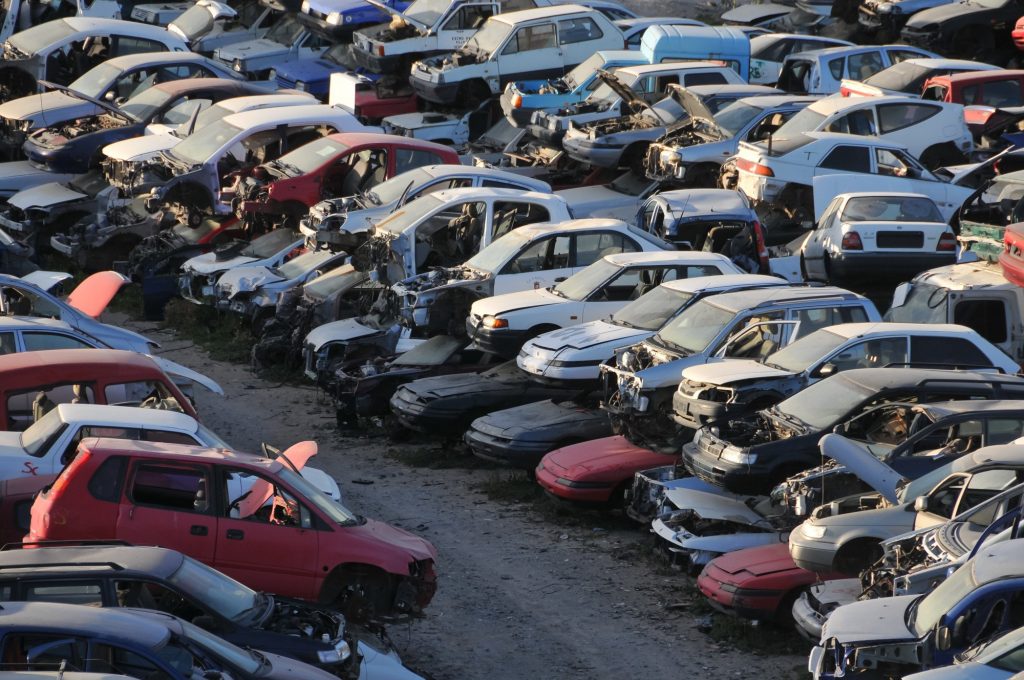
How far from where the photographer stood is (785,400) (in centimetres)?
1345

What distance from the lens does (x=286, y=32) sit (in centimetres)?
3112

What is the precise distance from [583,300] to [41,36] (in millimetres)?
15174

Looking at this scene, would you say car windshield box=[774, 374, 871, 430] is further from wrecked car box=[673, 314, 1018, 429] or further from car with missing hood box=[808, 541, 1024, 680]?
car with missing hood box=[808, 541, 1024, 680]

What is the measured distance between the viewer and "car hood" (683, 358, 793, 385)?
1385 cm

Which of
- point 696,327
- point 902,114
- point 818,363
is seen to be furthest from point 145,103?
point 818,363

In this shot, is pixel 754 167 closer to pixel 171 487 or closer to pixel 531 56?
pixel 531 56

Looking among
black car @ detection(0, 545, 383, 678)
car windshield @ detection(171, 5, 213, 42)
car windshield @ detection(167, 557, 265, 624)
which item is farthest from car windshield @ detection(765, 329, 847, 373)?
car windshield @ detection(171, 5, 213, 42)

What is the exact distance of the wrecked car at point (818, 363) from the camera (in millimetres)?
13797

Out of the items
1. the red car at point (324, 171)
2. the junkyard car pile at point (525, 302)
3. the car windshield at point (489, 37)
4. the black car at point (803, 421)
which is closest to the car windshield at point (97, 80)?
the junkyard car pile at point (525, 302)

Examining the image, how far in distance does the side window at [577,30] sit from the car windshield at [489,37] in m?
0.91

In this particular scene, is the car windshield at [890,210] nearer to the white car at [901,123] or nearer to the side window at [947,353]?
the white car at [901,123]

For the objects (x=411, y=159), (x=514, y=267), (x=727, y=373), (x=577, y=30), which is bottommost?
(x=514, y=267)

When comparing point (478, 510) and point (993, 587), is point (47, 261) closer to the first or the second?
point (478, 510)

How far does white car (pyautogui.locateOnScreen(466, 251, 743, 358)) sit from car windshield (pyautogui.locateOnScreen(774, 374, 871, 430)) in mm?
3674
